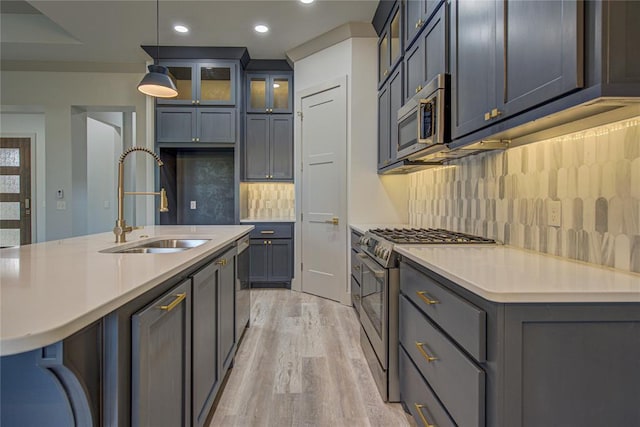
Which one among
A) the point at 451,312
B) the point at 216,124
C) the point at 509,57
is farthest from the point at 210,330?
the point at 216,124

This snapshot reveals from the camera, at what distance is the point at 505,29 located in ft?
4.62

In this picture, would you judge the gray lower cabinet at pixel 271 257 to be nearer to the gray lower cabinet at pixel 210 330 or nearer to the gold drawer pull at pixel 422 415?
the gray lower cabinet at pixel 210 330

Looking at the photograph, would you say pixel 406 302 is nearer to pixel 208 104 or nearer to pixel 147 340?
pixel 147 340

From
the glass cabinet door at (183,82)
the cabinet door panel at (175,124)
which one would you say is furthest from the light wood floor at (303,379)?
the glass cabinet door at (183,82)

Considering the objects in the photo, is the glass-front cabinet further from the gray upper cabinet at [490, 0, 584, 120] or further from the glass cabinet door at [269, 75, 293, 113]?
the gray upper cabinet at [490, 0, 584, 120]

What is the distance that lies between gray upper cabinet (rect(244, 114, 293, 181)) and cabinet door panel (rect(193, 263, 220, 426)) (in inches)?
124

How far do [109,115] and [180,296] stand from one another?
21.3 feet

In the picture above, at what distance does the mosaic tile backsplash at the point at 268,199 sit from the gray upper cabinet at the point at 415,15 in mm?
2918

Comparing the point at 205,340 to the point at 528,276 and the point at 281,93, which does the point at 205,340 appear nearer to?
the point at 528,276

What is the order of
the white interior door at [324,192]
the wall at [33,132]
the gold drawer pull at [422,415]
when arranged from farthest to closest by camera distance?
the wall at [33,132] → the white interior door at [324,192] → the gold drawer pull at [422,415]

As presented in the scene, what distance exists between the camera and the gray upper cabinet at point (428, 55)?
6.53 ft

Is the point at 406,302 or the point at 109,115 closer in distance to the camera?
the point at 406,302

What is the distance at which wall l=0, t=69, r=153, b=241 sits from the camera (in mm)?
4969

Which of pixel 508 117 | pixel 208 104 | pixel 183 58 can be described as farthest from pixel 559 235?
pixel 183 58
